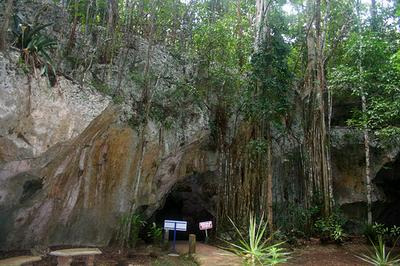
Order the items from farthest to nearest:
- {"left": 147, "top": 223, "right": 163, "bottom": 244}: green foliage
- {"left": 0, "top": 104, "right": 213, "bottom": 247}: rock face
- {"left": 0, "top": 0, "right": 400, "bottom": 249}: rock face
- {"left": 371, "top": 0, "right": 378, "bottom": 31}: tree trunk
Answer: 1. {"left": 371, "top": 0, "right": 378, "bottom": 31}: tree trunk
2. {"left": 147, "top": 223, "right": 163, "bottom": 244}: green foliage
3. {"left": 0, "top": 104, "right": 213, "bottom": 247}: rock face
4. {"left": 0, "top": 0, "right": 400, "bottom": 249}: rock face

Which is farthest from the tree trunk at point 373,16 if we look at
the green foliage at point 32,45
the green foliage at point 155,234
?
the green foliage at point 32,45

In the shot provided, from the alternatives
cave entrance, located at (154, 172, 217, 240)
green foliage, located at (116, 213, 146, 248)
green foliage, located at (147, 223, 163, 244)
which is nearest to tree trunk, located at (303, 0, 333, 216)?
cave entrance, located at (154, 172, 217, 240)

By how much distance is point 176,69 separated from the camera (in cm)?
A: 802

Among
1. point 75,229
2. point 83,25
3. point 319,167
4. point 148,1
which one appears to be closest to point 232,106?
point 319,167

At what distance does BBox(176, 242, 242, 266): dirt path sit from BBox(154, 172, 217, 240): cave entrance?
66.9 inches

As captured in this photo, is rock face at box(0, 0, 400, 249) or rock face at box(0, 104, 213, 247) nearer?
rock face at box(0, 0, 400, 249)

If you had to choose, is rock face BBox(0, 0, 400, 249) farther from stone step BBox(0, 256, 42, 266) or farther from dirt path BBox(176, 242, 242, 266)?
dirt path BBox(176, 242, 242, 266)

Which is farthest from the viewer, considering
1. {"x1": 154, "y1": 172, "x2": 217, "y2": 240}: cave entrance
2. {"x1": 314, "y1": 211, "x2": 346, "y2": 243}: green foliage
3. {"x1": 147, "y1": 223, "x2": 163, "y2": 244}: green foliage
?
{"x1": 154, "y1": 172, "x2": 217, "y2": 240}: cave entrance

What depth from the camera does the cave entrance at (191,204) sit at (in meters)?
8.94

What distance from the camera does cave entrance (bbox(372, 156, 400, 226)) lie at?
9.53 m

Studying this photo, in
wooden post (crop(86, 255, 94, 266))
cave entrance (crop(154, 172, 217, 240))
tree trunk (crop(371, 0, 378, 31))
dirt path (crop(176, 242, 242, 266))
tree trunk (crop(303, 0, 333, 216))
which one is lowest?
dirt path (crop(176, 242, 242, 266))

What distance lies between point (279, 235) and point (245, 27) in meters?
5.87

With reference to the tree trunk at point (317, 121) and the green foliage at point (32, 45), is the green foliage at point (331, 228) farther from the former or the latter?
the green foliage at point (32, 45)

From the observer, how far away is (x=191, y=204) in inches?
404
